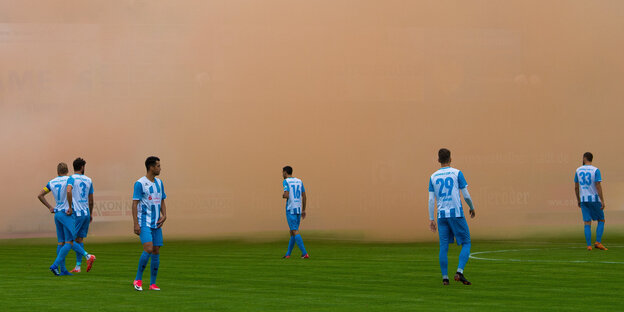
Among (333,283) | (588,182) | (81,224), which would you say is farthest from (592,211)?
(81,224)

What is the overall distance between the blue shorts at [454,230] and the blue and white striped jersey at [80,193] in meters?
7.08

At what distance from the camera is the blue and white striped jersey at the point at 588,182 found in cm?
2272

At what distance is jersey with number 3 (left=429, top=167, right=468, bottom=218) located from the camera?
14.7 metres

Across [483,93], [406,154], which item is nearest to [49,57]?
[406,154]

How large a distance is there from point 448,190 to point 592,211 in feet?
31.3

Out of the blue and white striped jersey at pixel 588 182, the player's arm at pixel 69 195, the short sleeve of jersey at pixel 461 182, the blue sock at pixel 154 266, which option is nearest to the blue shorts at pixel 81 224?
the player's arm at pixel 69 195

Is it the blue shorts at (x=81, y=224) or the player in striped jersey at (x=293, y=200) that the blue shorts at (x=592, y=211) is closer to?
the player in striped jersey at (x=293, y=200)

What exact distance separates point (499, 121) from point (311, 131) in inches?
353

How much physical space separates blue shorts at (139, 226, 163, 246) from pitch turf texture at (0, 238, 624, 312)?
0.78m

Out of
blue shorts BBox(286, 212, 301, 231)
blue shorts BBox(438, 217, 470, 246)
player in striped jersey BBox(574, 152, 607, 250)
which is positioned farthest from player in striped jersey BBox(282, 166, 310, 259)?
blue shorts BBox(438, 217, 470, 246)

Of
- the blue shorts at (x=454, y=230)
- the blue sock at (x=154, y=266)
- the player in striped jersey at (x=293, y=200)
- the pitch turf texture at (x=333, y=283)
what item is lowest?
the pitch turf texture at (x=333, y=283)

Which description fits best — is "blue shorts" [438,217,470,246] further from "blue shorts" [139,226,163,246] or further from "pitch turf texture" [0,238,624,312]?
"blue shorts" [139,226,163,246]

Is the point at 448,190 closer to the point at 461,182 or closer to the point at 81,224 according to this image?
the point at 461,182

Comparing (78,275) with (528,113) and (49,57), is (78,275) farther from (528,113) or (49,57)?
(528,113)
